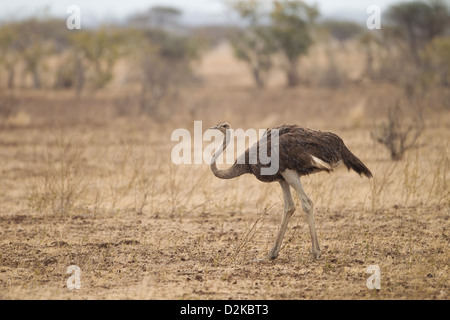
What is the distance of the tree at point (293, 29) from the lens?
23859 mm

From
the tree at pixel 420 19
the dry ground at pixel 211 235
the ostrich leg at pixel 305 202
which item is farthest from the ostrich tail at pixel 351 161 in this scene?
the tree at pixel 420 19

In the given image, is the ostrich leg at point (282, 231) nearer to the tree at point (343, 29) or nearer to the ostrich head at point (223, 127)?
the ostrich head at point (223, 127)

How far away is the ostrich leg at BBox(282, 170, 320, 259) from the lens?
18.0 ft

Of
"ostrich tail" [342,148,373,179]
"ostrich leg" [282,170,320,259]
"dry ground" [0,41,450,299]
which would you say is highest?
"ostrich tail" [342,148,373,179]

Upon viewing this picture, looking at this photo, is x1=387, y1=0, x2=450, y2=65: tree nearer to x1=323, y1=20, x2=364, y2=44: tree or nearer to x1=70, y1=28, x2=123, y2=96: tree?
x1=323, y1=20, x2=364, y2=44: tree

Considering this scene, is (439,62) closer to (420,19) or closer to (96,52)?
(420,19)

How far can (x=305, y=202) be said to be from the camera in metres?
5.61

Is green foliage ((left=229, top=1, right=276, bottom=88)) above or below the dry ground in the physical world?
above

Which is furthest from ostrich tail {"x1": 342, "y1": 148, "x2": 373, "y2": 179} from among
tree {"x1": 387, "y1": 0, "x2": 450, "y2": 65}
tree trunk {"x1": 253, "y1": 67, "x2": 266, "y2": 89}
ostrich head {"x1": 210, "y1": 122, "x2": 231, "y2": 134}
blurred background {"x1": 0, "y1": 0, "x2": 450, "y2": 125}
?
tree {"x1": 387, "y1": 0, "x2": 450, "y2": 65}

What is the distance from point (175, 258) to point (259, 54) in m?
19.7

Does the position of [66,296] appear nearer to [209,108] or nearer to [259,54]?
[209,108]
